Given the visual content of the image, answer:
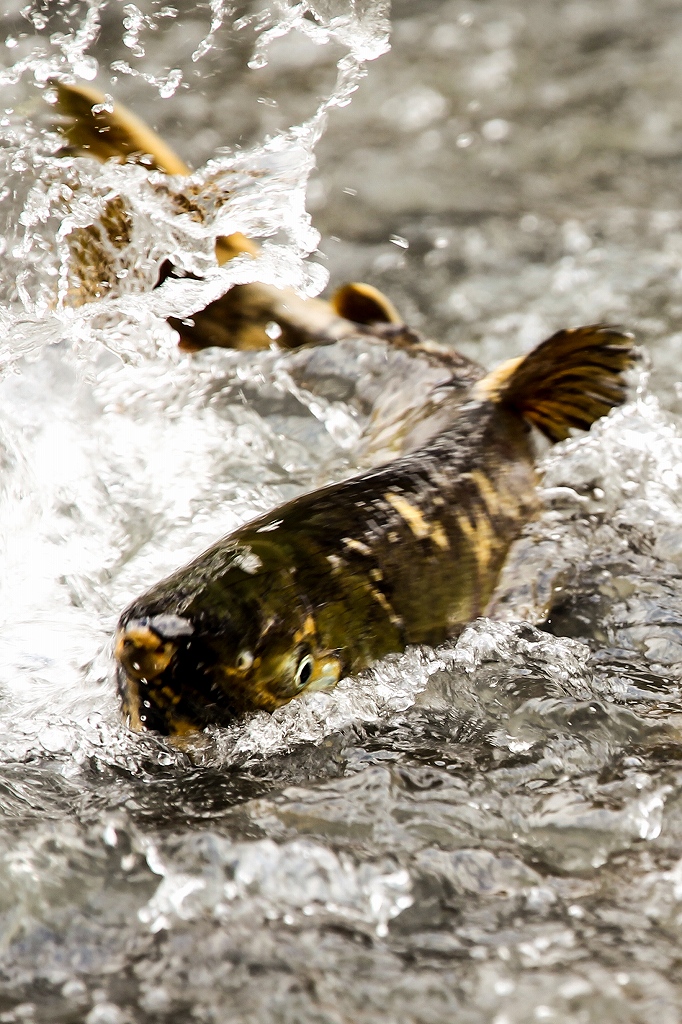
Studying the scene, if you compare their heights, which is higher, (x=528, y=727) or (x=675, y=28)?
(x=675, y=28)

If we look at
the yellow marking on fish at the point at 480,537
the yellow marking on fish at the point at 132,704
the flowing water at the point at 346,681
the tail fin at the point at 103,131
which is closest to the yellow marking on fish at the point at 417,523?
→ the yellow marking on fish at the point at 480,537

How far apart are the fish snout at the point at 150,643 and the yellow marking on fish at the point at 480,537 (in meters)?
0.96

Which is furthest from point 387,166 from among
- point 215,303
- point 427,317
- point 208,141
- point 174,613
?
point 174,613

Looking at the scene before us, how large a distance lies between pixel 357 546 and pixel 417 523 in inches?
10.5

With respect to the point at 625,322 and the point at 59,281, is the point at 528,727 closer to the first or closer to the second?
the point at 59,281

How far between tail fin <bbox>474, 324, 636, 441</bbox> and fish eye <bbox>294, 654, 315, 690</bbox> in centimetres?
141

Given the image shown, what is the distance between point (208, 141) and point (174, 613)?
5359mm

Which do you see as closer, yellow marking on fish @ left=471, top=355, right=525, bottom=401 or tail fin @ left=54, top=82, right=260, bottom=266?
tail fin @ left=54, top=82, right=260, bottom=266

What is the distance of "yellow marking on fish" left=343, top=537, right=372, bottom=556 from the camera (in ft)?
7.72

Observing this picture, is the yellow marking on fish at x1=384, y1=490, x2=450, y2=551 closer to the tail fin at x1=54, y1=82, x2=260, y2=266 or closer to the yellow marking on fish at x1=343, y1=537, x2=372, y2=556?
the yellow marking on fish at x1=343, y1=537, x2=372, y2=556

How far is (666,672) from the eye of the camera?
2.62 m

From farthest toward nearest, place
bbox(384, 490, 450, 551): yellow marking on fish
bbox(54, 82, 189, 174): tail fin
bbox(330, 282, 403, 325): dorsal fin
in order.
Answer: bbox(330, 282, 403, 325): dorsal fin < bbox(54, 82, 189, 174): tail fin < bbox(384, 490, 450, 551): yellow marking on fish

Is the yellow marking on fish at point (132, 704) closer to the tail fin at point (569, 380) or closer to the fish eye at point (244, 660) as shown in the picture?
the fish eye at point (244, 660)

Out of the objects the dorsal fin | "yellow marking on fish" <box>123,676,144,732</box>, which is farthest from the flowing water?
the dorsal fin
